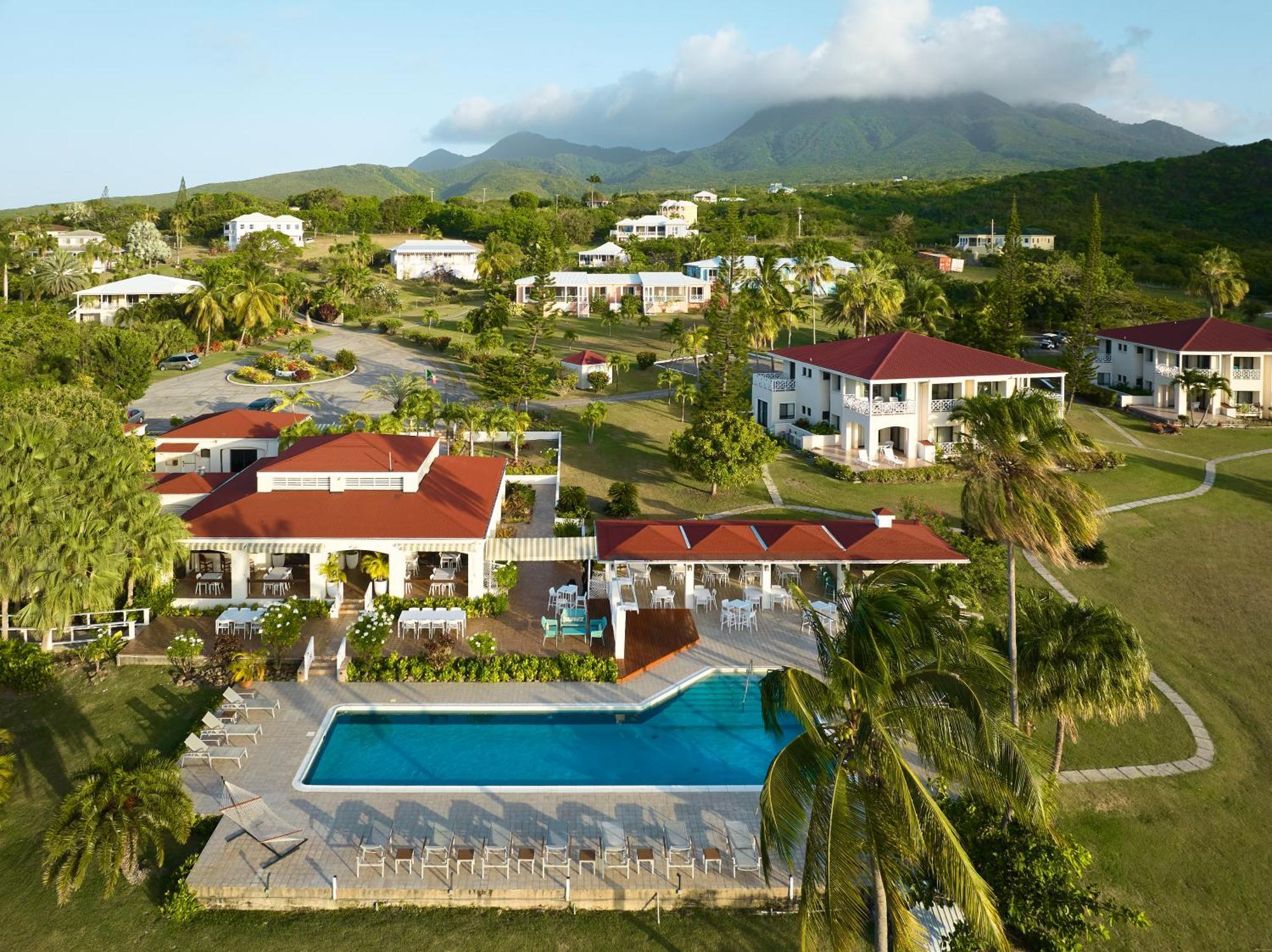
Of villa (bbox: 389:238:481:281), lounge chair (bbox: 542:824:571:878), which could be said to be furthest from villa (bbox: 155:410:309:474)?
villa (bbox: 389:238:481:281)

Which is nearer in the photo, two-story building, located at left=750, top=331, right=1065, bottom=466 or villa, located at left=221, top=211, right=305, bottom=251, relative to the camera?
two-story building, located at left=750, top=331, right=1065, bottom=466

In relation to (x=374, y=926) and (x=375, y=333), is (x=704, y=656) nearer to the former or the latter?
(x=374, y=926)

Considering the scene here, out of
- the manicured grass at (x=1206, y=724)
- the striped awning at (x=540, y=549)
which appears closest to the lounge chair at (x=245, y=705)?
the striped awning at (x=540, y=549)

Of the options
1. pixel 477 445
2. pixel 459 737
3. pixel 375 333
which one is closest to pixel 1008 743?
pixel 459 737

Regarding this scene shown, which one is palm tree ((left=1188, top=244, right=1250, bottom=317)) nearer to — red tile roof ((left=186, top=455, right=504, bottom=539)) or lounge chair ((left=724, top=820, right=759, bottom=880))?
red tile roof ((left=186, top=455, right=504, bottom=539))

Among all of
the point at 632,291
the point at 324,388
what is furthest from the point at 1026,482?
the point at 632,291

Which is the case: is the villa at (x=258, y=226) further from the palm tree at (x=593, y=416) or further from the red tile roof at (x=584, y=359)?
the palm tree at (x=593, y=416)
